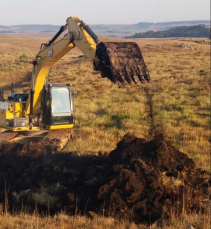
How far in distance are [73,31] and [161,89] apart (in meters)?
15.7

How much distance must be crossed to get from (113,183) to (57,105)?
499cm

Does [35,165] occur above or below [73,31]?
below

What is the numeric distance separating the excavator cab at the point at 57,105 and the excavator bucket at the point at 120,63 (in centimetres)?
406

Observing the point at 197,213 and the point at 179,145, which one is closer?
the point at 197,213

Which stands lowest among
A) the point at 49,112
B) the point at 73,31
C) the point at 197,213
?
the point at 197,213

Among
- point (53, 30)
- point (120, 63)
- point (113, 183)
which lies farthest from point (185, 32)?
point (113, 183)

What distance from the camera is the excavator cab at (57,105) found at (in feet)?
39.9

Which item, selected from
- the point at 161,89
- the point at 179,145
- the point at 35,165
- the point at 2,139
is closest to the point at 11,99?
the point at 2,139

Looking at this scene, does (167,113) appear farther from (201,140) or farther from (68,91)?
(68,91)

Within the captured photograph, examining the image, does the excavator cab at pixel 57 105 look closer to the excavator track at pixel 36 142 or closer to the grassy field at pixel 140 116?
the excavator track at pixel 36 142

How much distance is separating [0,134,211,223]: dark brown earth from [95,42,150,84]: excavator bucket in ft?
6.13

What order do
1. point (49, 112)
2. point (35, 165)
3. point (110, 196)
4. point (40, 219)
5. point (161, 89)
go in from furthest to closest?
point (161, 89), point (49, 112), point (35, 165), point (110, 196), point (40, 219)

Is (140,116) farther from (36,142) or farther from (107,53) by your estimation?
(107,53)

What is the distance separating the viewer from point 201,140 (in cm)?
1288
